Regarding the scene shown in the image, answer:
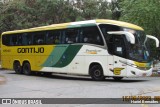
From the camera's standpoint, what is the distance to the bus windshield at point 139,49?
822 inches

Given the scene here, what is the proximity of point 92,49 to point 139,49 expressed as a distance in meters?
2.73

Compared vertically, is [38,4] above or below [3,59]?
above

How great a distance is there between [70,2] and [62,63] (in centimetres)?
2376

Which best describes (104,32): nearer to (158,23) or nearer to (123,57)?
(123,57)

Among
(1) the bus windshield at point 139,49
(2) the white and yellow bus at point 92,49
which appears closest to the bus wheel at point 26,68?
(2) the white and yellow bus at point 92,49

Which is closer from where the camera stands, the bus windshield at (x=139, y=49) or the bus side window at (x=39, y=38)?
the bus windshield at (x=139, y=49)

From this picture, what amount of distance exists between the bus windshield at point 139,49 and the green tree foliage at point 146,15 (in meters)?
12.6

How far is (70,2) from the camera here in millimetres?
47094

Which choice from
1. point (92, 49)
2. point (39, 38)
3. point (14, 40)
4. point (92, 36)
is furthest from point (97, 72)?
point (14, 40)

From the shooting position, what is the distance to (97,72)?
22109 millimetres

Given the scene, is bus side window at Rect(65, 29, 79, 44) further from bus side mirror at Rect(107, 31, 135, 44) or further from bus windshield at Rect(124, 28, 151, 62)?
bus windshield at Rect(124, 28, 151, 62)

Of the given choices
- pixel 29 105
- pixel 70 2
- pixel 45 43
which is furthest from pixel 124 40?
pixel 70 2

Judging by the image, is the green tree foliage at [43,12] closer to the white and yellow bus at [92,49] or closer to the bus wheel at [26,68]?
the bus wheel at [26,68]

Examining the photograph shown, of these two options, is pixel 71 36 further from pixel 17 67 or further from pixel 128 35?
pixel 17 67
